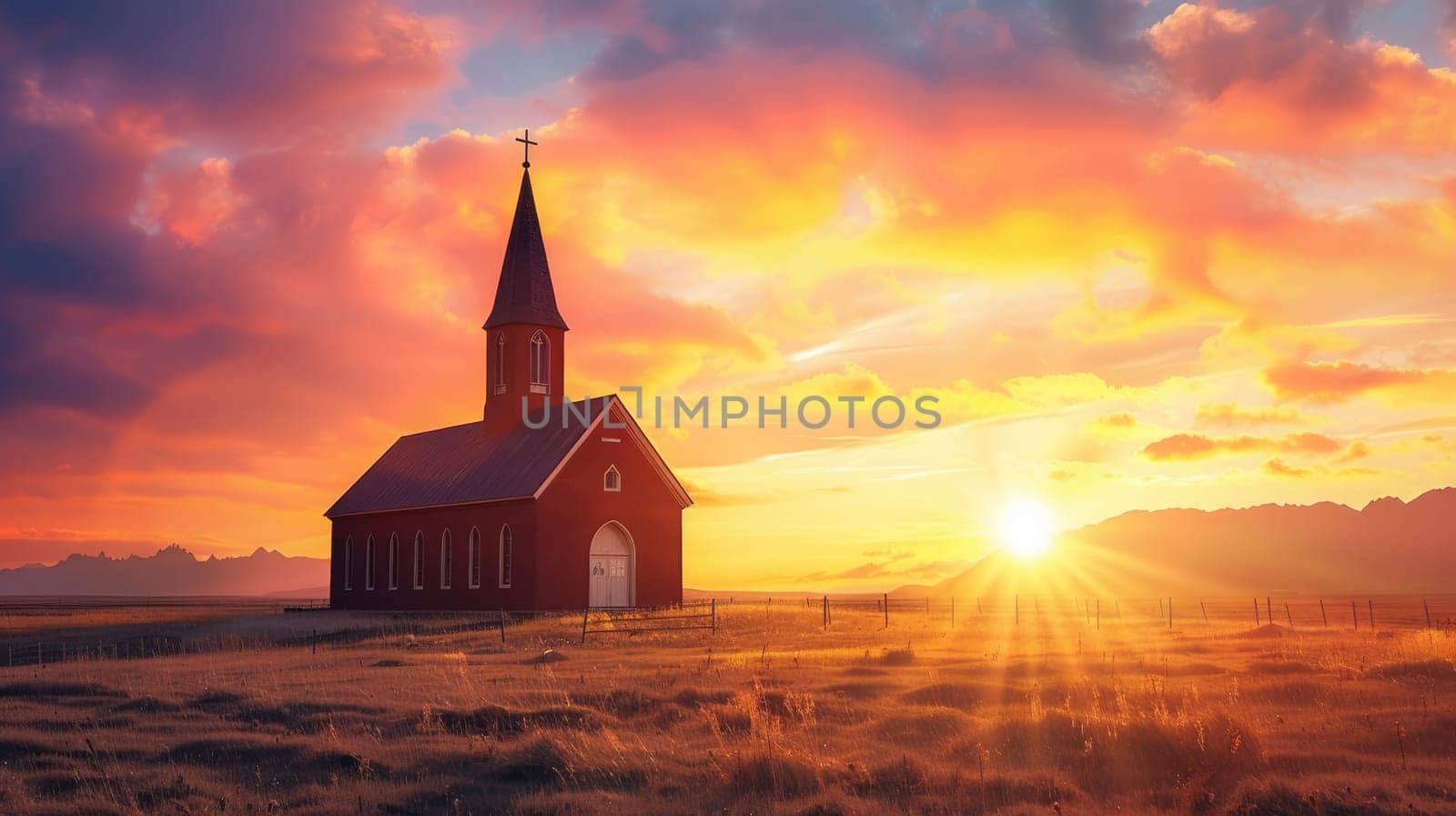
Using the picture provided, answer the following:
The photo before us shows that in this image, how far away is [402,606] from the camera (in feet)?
182

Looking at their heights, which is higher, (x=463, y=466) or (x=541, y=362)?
(x=541, y=362)

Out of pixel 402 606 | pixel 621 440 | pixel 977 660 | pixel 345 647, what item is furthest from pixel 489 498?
pixel 977 660

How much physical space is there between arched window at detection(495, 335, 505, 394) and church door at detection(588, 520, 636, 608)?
33.4 feet

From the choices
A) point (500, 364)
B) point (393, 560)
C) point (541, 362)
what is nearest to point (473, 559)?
point (393, 560)

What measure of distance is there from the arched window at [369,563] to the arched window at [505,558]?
1343 cm

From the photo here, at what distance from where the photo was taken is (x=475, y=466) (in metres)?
53.9

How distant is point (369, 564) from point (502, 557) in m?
13.7

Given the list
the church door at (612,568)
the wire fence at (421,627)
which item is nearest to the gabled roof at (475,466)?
the church door at (612,568)

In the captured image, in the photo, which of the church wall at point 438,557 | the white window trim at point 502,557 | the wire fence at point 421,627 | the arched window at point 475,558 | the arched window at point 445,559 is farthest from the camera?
the arched window at point 445,559

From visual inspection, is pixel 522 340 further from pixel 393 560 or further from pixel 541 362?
pixel 393 560

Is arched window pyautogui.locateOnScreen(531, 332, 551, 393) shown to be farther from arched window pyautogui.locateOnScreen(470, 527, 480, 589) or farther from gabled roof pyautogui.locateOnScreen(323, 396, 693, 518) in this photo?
arched window pyautogui.locateOnScreen(470, 527, 480, 589)

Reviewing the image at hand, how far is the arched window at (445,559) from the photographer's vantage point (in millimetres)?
52500

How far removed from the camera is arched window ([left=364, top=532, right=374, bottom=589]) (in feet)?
195

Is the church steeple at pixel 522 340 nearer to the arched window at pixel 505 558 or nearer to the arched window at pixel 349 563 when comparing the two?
the arched window at pixel 505 558
